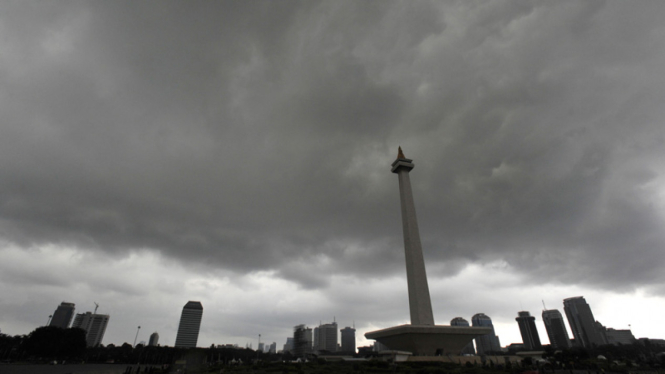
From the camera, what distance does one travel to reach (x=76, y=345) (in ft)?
240

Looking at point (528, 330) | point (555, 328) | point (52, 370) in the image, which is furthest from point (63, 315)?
point (555, 328)

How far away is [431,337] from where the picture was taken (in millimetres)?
43906

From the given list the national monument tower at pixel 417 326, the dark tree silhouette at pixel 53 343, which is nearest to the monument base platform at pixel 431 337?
the national monument tower at pixel 417 326

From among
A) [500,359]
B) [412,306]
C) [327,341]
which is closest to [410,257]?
[412,306]

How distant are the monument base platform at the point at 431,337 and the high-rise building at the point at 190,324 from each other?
560ft

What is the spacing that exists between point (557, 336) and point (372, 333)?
5608 inches

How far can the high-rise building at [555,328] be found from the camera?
14621 centimetres

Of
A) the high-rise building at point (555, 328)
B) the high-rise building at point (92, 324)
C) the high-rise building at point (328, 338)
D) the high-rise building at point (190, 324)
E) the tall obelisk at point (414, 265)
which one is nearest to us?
the tall obelisk at point (414, 265)

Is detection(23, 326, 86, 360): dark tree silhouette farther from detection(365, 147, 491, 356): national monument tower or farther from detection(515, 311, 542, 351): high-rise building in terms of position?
detection(515, 311, 542, 351): high-rise building

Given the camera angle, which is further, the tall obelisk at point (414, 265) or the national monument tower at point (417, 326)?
the tall obelisk at point (414, 265)

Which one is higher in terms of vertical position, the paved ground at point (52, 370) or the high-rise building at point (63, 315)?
the high-rise building at point (63, 315)

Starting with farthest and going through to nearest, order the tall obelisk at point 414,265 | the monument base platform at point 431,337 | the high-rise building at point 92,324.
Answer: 1. the high-rise building at point 92,324
2. the tall obelisk at point 414,265
3. the monument base platform at point 431,337

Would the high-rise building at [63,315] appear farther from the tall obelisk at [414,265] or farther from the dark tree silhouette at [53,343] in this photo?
the tall obelisk at [414,265]

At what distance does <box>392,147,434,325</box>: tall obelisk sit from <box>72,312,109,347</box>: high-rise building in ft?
642
